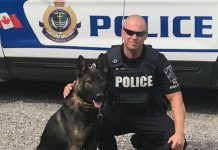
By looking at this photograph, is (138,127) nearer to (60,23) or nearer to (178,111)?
(178,111)

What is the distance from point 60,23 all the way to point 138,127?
167 cm

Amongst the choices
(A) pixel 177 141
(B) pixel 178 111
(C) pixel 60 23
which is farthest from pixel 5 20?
(A) pixel 177 141

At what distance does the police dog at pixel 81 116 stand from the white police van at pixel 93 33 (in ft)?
4.72

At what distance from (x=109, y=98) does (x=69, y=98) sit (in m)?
0.36

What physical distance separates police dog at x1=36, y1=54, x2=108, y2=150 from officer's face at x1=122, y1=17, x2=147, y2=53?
0.74ft

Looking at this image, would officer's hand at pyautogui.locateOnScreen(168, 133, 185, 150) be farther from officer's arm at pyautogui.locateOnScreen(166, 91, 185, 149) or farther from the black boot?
the black boot

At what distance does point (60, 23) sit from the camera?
5.17 meters

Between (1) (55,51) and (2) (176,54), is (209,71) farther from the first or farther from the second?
(1) (55,51)

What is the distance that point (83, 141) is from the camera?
12.4 ft

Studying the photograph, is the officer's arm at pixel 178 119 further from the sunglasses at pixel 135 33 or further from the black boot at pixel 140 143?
the sunglasses at pixel 135 33

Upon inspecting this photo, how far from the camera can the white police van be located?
4938 millimetres

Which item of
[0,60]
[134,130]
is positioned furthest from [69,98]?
[0,60]

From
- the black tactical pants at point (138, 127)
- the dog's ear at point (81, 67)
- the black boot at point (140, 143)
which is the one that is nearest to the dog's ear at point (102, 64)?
the dog's ear at point (81, 67)

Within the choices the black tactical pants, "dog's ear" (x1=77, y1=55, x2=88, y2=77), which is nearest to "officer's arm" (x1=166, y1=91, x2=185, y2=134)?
the black tactical pants
